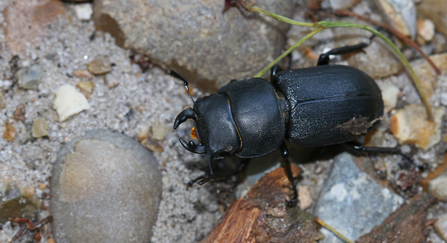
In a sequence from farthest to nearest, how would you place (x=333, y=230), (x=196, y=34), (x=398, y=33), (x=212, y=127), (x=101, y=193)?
(x=398, y=33) < (x=196, y=34) < (x=333, y=230) < (x=101, y=193) < (x=212, y=127)

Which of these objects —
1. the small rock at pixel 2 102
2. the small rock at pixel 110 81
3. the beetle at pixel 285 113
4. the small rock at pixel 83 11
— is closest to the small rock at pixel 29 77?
the small rock at pixel 2 102

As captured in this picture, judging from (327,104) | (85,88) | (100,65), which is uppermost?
(327,104)

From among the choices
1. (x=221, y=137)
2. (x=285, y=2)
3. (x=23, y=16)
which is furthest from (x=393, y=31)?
(x=23, y=16)

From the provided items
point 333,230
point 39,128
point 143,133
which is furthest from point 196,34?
point 333,230

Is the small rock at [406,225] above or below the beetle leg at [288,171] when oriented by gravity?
below

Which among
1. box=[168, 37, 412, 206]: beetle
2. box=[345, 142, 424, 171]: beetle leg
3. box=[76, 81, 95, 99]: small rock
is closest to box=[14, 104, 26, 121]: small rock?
box=[76, 81, 95, 99]: small rock

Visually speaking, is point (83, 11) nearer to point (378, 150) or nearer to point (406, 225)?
point (378, 150)

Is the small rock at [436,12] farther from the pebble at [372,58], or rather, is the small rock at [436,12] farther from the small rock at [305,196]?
the small rock at [305,196]
